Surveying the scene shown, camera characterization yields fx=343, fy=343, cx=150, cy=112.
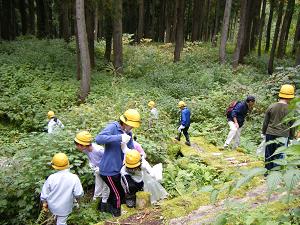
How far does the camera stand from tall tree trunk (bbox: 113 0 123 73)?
1945 cm

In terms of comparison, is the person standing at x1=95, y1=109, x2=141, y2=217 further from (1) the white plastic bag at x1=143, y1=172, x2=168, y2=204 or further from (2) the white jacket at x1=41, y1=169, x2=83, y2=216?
(2) the white jacket at x1=41, y1=169, x2=83, y2=216

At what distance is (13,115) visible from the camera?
50.4 ft

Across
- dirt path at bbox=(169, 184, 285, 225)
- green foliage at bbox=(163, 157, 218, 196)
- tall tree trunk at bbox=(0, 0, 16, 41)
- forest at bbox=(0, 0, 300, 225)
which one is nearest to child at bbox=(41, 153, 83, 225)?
forest at bbox=(0, 0, 300, 225)

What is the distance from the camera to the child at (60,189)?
218 inches

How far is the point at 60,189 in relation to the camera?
218 inches

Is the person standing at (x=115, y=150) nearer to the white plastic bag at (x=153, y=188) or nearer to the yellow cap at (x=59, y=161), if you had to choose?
the white plastic bag at (x=153, y=188)

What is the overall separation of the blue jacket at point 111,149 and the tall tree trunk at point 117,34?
14.5 m

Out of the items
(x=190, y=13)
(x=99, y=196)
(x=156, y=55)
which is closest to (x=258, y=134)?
(x=99, y=196)

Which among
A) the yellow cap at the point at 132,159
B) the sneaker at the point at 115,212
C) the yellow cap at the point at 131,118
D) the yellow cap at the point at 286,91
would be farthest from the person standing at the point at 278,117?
the sneaker at the point at 115,212

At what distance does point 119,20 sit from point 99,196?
15.4 meters

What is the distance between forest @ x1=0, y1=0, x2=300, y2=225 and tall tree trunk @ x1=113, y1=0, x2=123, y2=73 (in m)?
0.06

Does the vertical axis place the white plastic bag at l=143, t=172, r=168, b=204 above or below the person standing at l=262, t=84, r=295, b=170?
below

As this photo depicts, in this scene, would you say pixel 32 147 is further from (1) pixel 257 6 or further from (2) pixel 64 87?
(1) pixel 257 6

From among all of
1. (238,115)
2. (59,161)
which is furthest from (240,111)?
(59,161)
